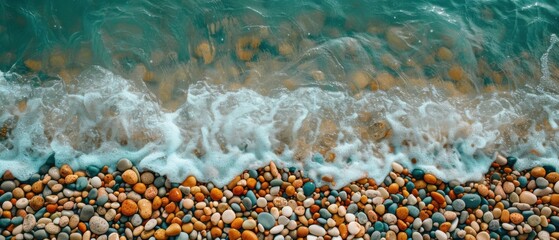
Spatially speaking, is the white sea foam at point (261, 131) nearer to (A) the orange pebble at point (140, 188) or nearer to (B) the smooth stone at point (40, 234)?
(A) the orange pebble at point (140, 188)

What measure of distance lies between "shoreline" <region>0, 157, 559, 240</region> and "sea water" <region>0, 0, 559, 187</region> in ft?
0.45

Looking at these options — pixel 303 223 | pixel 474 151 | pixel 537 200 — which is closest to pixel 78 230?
pixel 303 223

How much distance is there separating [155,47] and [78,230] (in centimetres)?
191

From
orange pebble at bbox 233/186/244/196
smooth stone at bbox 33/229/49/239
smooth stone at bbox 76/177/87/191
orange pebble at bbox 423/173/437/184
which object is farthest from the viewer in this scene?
orange pebble at bbox 423/173/437/184

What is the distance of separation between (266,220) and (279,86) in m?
1.39

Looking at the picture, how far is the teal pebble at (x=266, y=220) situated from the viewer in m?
3.80

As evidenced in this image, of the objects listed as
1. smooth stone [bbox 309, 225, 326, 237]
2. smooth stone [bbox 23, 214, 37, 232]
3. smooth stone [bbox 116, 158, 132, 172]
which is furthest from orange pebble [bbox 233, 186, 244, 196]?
smooth stone [bbox 23, 214, 37, 232]


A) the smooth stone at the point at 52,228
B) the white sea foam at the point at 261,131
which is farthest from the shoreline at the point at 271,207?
the white sea foam at the point at 261,131

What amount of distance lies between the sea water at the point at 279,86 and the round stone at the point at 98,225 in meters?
0.54

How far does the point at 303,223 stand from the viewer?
3.85 meters

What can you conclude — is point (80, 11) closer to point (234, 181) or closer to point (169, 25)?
point (169, 25)

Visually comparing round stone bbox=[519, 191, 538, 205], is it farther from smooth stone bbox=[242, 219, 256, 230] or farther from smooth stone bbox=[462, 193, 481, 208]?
smooth stone bbox=[242, 219, 256, 230]

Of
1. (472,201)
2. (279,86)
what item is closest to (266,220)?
(279,86)

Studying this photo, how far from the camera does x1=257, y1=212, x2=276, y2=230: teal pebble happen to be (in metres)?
3.80
